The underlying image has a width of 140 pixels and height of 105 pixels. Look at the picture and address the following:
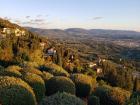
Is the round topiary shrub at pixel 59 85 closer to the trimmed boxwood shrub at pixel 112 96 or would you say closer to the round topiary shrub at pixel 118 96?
the trimmed boxwood shrub at pixel 112 96

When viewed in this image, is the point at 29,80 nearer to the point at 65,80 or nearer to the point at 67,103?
the point at 65,80

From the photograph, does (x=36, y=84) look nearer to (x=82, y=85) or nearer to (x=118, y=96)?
(x=118, y=96)

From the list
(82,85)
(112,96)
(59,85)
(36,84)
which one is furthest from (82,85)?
(36,84)

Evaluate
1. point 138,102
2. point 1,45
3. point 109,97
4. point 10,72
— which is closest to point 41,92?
point 10,72

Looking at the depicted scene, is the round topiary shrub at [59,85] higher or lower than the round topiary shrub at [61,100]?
lower

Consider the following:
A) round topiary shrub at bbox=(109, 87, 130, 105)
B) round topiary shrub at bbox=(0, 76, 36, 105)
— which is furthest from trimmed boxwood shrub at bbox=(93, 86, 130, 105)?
round topiary shrub at bbox=(0, 76, 36, 105)

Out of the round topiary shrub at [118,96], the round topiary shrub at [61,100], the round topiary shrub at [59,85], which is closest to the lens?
the round topiary shrub at [61,100]

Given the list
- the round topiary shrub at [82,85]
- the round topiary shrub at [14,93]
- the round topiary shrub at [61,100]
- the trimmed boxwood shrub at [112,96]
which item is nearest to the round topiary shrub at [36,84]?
the round topiary shrub at [14,93]
